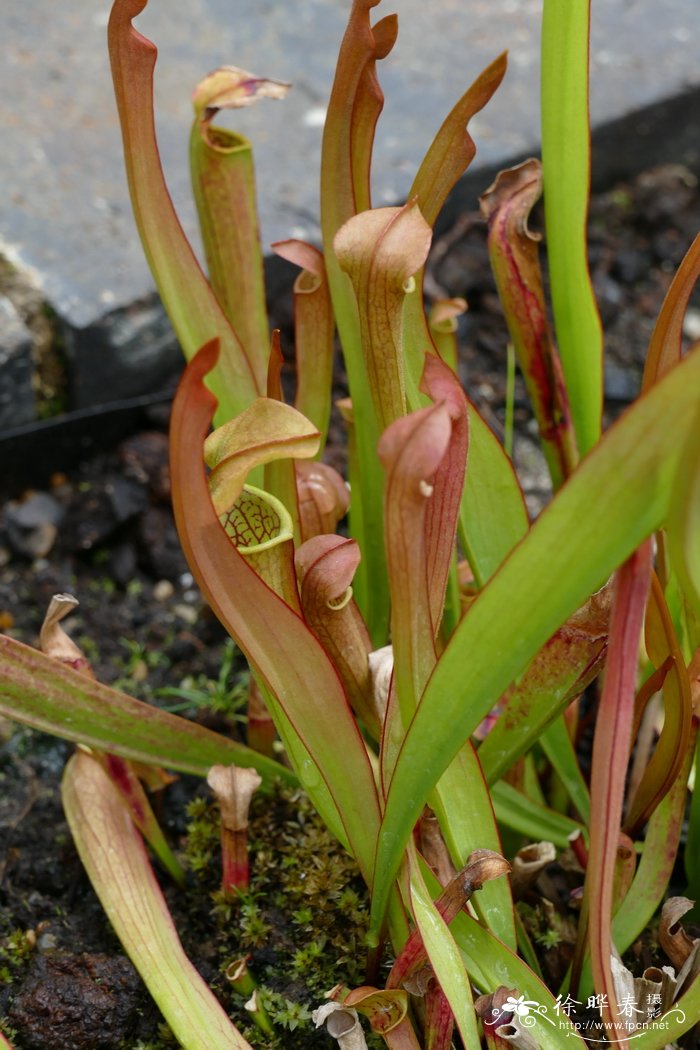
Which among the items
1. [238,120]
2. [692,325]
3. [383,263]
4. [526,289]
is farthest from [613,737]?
[238,120]

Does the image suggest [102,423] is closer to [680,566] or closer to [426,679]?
[426,679]

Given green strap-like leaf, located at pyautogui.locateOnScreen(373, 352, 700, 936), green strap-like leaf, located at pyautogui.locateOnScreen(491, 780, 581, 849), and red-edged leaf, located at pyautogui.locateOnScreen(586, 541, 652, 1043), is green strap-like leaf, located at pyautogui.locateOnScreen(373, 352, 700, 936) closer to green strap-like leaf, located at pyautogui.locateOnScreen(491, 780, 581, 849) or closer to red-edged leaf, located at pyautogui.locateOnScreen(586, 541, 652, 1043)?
red-edged leaf, located at pyautogui.locateOnScreen(586, 541, 652, 1043)

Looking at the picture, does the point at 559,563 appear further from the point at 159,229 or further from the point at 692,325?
the point at 692,325

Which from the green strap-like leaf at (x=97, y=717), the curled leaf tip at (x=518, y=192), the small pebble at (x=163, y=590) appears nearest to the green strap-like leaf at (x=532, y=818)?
the green strap-like leaf at (x=97, y=717)

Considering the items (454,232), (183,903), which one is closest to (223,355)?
(183,903)

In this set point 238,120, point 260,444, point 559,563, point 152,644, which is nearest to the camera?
point 559,563

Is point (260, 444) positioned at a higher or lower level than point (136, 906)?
higher

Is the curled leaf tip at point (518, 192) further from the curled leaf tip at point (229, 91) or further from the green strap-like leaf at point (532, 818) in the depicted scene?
the green strap-like leaf at point (532, 818)

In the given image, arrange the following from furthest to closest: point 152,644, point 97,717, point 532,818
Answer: point 152,644 → point 532,818 → point 97,717

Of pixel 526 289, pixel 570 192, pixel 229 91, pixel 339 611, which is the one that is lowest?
pixel 339 611
